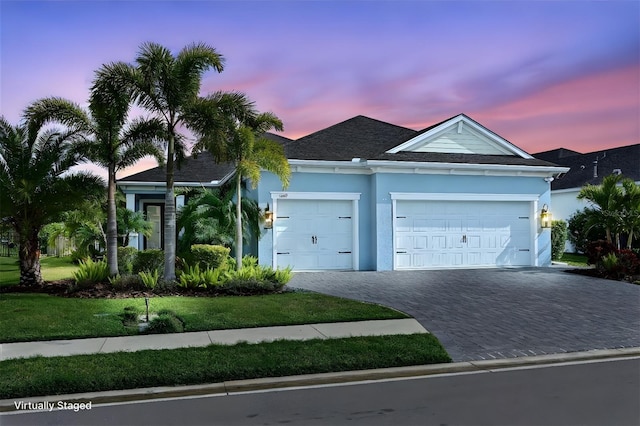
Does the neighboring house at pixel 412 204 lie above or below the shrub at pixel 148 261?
above

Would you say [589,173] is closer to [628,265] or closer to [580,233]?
[580,233]

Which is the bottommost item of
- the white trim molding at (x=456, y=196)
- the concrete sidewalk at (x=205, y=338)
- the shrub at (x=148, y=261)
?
the concrete sidewalk at (x=205, y=338)

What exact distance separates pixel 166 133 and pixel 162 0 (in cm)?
313

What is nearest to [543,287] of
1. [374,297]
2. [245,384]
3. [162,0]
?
[374,297]

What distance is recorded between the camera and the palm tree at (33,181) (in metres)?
11.8

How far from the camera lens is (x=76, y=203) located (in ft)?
40.8

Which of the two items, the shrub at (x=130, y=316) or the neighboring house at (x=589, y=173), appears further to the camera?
the neighboring house at (x=589, y=173)

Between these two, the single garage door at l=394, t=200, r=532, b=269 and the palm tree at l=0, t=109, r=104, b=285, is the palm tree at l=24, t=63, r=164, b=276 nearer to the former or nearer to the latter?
the palm tree at l=0, t=109, r=104, b=285

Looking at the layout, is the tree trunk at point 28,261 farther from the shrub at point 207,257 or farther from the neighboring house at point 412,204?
the neighboring house at point 412,204

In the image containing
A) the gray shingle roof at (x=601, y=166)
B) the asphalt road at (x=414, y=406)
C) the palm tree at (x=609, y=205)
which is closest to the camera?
the asphalt road at (x=414, y=406)

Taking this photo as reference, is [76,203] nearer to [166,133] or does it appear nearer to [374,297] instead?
[166,133]

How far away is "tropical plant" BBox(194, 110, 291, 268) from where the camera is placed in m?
11.7

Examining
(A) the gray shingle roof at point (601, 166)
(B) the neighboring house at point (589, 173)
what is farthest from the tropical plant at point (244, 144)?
(A) the gray shingle roof at point (601, 166)

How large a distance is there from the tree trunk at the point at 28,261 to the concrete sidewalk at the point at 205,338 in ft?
18.5
